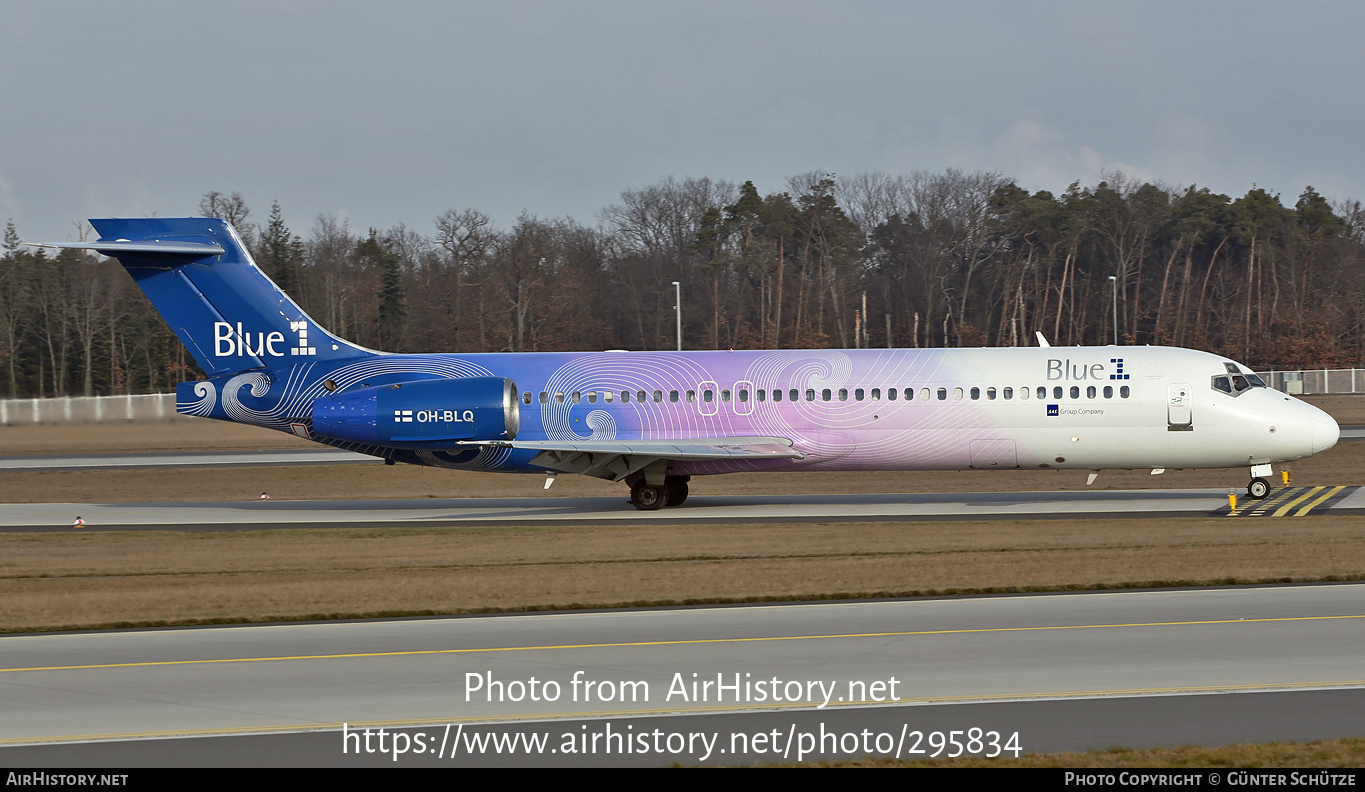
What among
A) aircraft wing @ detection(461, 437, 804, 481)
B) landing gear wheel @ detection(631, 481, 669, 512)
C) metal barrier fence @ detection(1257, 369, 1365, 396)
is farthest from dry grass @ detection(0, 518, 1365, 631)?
metal barrier fence @ detection(1257, 369, 1365, 396)

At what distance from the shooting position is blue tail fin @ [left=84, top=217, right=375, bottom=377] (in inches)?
1171

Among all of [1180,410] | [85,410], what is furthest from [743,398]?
[85,410]

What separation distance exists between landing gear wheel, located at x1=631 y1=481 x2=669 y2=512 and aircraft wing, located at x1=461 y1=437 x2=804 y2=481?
58 cm

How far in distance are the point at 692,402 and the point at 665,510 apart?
8.55ft

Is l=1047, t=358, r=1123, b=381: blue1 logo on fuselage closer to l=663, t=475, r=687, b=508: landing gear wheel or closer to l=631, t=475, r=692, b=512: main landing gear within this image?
l=631, t=475, r=692, b=512: main landing gear

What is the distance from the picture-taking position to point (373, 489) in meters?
36.1

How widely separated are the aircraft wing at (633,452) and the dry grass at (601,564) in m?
3.11

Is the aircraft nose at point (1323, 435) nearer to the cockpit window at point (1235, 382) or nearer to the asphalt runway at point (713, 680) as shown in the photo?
the cockpit window at point (1235, 382)

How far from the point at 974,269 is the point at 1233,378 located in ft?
218

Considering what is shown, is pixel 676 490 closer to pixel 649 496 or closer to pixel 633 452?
pixel 649 496

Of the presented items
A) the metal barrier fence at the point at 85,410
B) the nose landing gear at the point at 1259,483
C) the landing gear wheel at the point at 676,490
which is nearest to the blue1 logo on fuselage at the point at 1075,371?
the nose landing gear at the point at 1259,483

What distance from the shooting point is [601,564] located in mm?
19312

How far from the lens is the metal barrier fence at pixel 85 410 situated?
156ft

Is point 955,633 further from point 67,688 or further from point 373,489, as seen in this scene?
point 373,489
